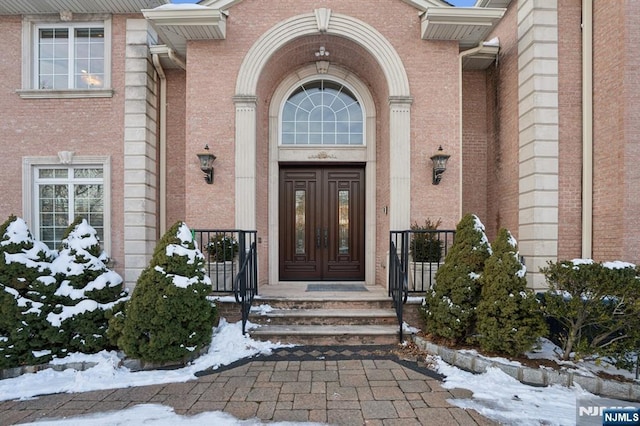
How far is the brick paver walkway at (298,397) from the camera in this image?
9.77 feet

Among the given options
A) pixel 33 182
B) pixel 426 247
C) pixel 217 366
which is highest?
pixel 33 182

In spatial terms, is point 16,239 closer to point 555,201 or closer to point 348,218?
point 348,218

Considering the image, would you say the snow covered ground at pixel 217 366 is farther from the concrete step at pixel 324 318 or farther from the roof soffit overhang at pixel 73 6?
the roof soffit overhang at pixel 73 6

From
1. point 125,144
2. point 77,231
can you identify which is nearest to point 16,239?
point 77,231

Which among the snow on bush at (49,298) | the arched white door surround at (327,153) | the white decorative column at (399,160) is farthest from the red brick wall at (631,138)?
the snow on bush at (49,298)

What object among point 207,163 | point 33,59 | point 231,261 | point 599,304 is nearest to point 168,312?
point 231,261

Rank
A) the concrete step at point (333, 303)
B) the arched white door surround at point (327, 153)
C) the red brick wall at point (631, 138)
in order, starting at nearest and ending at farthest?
the red brick wall at point (631, 138) → the concrete step at point (333, 303) → the arched white door surround at point (327, 153)

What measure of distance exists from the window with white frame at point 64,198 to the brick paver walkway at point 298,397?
3913mm

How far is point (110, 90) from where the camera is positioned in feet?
20.4

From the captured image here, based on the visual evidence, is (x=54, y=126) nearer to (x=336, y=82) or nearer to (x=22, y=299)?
(x=22, y=299)

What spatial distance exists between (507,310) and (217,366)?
3518mm

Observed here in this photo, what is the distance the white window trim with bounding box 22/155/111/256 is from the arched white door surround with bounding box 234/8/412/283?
267cm

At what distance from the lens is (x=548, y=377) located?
11.7 ft

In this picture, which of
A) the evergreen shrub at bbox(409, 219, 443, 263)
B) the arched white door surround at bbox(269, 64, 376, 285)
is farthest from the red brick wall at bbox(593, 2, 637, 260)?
the arched white door surround at bbox(269, 64, 376, 285)
